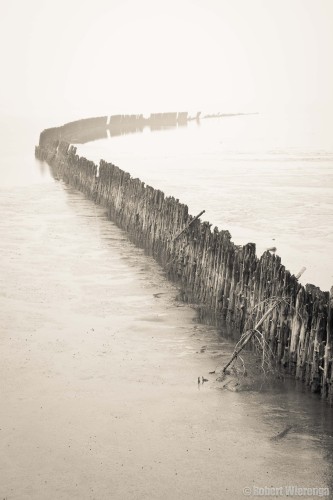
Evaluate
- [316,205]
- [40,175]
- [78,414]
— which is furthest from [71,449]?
A: [40,175]

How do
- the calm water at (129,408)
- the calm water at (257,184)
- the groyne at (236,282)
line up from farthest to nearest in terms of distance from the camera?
the calm water at (257,184), the groyne at (236,282), the calm water at (129,408)

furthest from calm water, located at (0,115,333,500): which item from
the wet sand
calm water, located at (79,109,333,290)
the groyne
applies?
calm water, located at (79,109,333,290)

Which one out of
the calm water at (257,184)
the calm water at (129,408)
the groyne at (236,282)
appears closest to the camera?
the calm water at (129,408)

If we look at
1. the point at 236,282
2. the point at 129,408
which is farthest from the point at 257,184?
the point at 129,408

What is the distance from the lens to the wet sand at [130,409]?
5.45 meters

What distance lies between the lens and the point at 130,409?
21.5ft

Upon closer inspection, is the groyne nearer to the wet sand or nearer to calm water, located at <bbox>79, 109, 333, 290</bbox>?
the wet sand

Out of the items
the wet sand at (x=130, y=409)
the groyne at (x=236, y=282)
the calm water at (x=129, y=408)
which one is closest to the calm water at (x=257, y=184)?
the groyne at (x=236, y=282)

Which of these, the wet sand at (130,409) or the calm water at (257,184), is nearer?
the wet sand at (130,409)

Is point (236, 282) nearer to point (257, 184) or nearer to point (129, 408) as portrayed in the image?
point (129, 408)

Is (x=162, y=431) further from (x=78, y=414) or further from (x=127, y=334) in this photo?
(x=127, y=334)

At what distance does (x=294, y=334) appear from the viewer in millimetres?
7012

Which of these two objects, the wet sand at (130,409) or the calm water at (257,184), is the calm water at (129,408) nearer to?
the wet sand at (130,409)

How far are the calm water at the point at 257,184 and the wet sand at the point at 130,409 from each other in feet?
11.8
